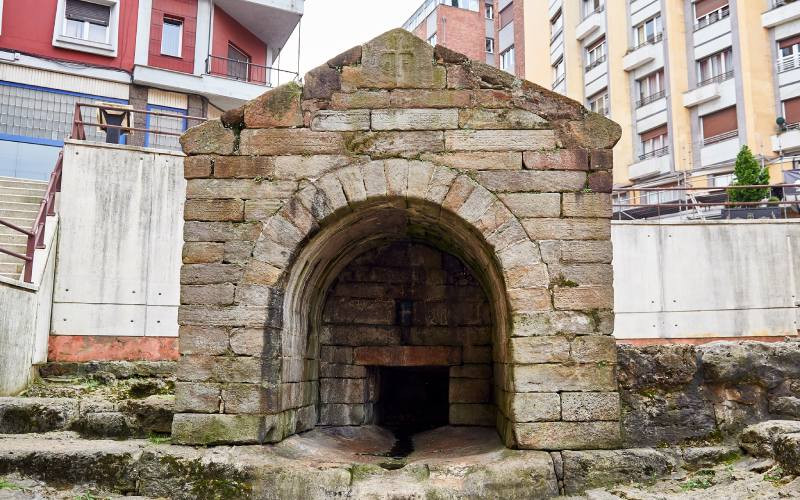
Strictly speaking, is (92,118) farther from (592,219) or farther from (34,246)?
(592,219)

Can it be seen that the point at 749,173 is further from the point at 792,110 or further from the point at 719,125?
the point at 719,125

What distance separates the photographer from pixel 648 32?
25.1m

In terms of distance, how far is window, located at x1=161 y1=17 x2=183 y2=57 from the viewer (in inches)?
739

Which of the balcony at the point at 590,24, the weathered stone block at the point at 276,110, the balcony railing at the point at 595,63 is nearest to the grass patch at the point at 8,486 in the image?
the weathered stone block at the point at 276,110

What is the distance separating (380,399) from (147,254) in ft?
17.3

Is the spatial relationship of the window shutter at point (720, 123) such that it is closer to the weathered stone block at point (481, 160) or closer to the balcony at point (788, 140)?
the balcony at point (788, 140)

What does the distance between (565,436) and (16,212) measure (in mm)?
10673

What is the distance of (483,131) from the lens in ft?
19.0

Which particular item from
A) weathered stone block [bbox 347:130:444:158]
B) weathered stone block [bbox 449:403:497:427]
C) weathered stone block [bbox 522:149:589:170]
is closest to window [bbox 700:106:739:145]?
weathered stone block [bbox 449:403:497:427]

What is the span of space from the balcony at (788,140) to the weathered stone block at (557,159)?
18639 millimetres

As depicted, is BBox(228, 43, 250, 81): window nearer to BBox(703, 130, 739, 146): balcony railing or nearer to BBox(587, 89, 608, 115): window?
BBox(587, 89, 608, 115): window

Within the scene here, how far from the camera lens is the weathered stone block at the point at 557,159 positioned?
225 inches

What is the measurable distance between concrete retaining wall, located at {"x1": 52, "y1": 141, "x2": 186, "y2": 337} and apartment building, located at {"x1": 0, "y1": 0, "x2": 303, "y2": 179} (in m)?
5.20

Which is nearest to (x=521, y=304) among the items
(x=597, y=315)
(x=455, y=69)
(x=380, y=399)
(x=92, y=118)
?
(x=597, y=315)
